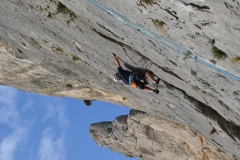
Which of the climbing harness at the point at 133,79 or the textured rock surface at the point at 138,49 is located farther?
the climbing harness at the point at 133,79

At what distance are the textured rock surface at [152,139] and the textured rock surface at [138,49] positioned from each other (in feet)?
7.19

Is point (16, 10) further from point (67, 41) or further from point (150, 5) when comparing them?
point (150, 5)

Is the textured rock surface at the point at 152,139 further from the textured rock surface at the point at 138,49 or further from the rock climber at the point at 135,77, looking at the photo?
the rock climber at the point at 135,77

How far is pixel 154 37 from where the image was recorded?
28.6 ft

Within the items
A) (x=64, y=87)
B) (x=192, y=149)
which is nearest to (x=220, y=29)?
(x=192, y=149)

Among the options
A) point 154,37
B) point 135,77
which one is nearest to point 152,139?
point 135,77

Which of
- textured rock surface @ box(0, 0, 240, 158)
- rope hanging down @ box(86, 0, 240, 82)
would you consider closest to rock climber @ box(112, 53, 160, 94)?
textured rock surface @ box(0, 0, 240, 158)

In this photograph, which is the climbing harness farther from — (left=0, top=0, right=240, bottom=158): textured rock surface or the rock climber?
(left=0, top=0, right=240, bottom=158): textured rock surface

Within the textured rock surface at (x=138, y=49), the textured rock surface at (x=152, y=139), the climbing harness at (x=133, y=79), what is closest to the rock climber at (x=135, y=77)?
the climbing harness at (x=133, y=79)

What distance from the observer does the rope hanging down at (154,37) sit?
8.17 m

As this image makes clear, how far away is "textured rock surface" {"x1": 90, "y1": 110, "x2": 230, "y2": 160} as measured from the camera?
18189mm

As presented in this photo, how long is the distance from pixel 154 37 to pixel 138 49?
6.35ft

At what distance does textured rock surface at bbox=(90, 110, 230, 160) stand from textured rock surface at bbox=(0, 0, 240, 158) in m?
2.19

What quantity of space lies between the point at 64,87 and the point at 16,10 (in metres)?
7.93
